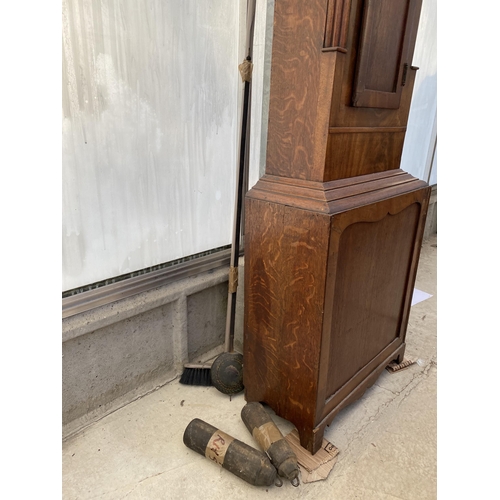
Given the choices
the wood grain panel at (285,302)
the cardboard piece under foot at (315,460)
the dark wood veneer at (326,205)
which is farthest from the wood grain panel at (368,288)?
the cardboard piece under foot at (315,460)

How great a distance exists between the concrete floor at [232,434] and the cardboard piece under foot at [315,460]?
0.02m

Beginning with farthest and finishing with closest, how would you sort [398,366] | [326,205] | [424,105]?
[424,105], [398,366], [326,205]

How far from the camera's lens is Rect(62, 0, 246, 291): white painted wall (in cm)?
127

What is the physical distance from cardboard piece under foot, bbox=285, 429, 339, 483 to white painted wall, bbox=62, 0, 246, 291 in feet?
3.11

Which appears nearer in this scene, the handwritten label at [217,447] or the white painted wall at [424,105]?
the handwritten label at [217,447]

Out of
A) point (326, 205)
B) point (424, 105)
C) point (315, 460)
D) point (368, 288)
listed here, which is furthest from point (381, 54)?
point (424, 105)

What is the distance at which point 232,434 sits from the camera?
153cm

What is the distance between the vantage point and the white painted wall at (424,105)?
2793mm

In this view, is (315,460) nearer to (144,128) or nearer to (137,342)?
(137,342)

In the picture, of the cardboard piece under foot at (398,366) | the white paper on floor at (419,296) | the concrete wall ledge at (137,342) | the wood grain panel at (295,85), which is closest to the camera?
the wood grain panel at (295,85)

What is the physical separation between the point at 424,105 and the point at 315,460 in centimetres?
305

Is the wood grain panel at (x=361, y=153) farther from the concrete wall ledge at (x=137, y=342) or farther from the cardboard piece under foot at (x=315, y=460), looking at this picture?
the cardboard piece under foot at (x=315, y=460)

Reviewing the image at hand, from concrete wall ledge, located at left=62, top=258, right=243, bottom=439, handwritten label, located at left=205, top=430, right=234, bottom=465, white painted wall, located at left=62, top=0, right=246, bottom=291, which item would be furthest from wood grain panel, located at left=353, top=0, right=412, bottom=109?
handwritten label, located at left=205, top=430, right=234, bottom=465

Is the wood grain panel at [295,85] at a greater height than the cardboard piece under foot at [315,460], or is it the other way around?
the wood grain panel at [295,85]
